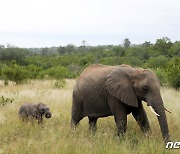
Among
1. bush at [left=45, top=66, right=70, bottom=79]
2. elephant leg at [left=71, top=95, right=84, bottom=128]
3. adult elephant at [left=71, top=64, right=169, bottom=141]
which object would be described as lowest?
bush at [left=45, top=66, right=70, bottom=79]

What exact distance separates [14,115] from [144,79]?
4749 mm

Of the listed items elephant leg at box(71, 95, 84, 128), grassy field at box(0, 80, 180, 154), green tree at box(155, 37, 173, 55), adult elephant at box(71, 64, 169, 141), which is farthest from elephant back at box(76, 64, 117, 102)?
green tree at box(155, 37, 173, 55)

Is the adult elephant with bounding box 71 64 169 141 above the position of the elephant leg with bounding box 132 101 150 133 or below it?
above

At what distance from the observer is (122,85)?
6.82 m

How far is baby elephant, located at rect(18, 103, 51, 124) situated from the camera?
30.2 feet

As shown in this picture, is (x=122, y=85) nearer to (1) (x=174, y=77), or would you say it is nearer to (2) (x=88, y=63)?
(1) (x=174, y=77)

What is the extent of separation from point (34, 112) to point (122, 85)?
11.4 ft

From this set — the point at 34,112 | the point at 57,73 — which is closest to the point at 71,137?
the point at 34,112

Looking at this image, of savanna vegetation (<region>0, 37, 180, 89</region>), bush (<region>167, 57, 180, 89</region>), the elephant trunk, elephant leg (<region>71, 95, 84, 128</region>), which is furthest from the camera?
savanna vegetation (<region>0, 37, 180, 89</region>)

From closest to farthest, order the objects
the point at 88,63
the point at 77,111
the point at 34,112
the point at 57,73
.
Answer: the point at 77,111
the point at 34,112
the point at 57,73
the point at 88,63

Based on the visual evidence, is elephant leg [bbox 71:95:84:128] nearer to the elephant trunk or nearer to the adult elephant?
the adult elephant

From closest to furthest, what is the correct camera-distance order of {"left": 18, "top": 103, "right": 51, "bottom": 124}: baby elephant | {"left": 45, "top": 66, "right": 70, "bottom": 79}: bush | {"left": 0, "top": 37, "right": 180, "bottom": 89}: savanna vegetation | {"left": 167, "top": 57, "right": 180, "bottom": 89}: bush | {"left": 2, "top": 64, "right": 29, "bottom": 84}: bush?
{"left": 18, "top": 103, "right": 51, "bottom": 124}: baby elephant < {"left": 167, "top": 57, "right": 180, "bottom": 89}: bush < {"left": 0, "top": 37, "right": 180, "bottom": 89}: savanna vegetation < {"left": 2, "top": 64, "right": 29, "bottom": 84}: bush < {"left": 45, "top": 66, "right": 70, "bottom": 79}: bush

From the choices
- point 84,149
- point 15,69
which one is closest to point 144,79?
point 84,149

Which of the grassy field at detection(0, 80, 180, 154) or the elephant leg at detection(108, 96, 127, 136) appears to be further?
the elephant leg at detection(108, 96, 127, 136)
